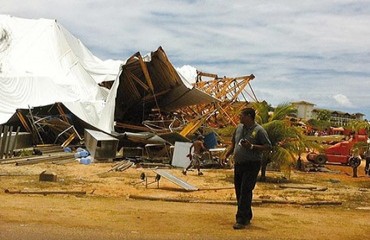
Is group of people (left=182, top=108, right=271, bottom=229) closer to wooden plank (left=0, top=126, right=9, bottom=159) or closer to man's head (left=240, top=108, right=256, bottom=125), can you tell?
man's head (left=240, top=108, right=256, bottom=125)

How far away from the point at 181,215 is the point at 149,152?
1785 cm

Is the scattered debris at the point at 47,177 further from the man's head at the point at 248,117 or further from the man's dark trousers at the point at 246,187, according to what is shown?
the man's head at the point at 248,117

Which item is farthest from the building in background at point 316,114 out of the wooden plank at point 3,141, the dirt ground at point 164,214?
the dirt ground at point 164,214

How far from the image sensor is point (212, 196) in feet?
43.0

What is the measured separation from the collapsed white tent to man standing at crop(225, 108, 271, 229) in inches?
794

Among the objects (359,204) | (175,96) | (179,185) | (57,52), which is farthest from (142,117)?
(359,204)

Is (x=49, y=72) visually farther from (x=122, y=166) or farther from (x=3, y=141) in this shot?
(x=122, y=166)

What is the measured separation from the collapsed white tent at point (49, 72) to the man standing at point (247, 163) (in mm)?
20177

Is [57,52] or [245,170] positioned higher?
[57,52]

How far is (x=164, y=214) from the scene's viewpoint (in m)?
8.97

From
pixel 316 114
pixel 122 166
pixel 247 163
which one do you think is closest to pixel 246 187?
pixel 247 163

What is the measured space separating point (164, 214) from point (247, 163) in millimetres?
1976

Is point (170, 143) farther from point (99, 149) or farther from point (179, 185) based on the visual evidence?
point (179, 185)

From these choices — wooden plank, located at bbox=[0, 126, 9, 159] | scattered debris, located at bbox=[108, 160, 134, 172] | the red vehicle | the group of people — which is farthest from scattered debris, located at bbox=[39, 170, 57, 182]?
the red vehicle
